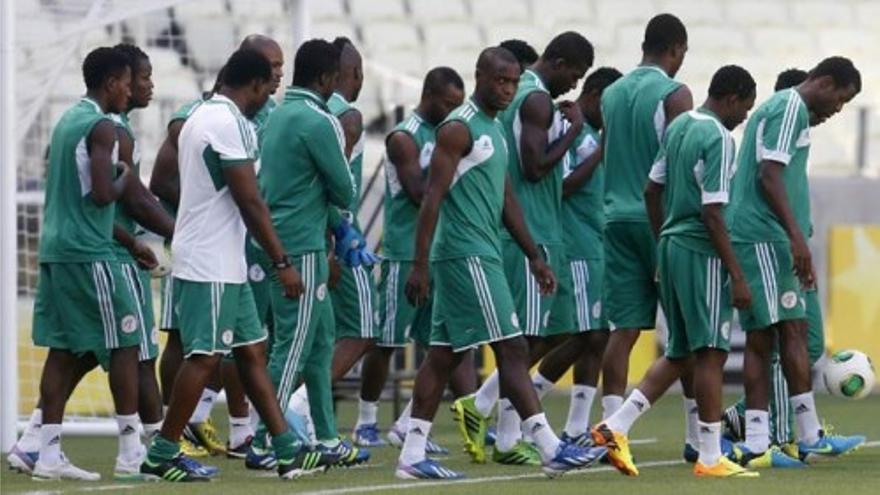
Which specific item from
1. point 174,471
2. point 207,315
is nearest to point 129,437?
point 174,471

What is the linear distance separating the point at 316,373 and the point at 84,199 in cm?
137

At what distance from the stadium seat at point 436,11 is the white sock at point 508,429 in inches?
526

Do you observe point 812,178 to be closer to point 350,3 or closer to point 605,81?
point 350,3

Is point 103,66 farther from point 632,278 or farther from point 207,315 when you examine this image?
point 632,278

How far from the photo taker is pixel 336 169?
11.4 m

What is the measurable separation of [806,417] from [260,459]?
8.82ft

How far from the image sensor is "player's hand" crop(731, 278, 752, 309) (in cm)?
1112

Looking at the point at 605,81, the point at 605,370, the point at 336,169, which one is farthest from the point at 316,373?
the point at 605,81

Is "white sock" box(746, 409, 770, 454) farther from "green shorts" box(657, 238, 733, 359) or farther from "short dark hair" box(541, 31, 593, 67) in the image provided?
"short dark hair" box(541, 31, 593, 67)

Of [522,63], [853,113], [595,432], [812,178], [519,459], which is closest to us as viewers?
[595,432]

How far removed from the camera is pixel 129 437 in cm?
1150

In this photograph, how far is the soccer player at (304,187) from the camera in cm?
1145

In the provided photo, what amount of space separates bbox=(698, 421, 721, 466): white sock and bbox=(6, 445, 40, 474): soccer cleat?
3.18 metres

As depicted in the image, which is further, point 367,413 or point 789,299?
point 367,413
